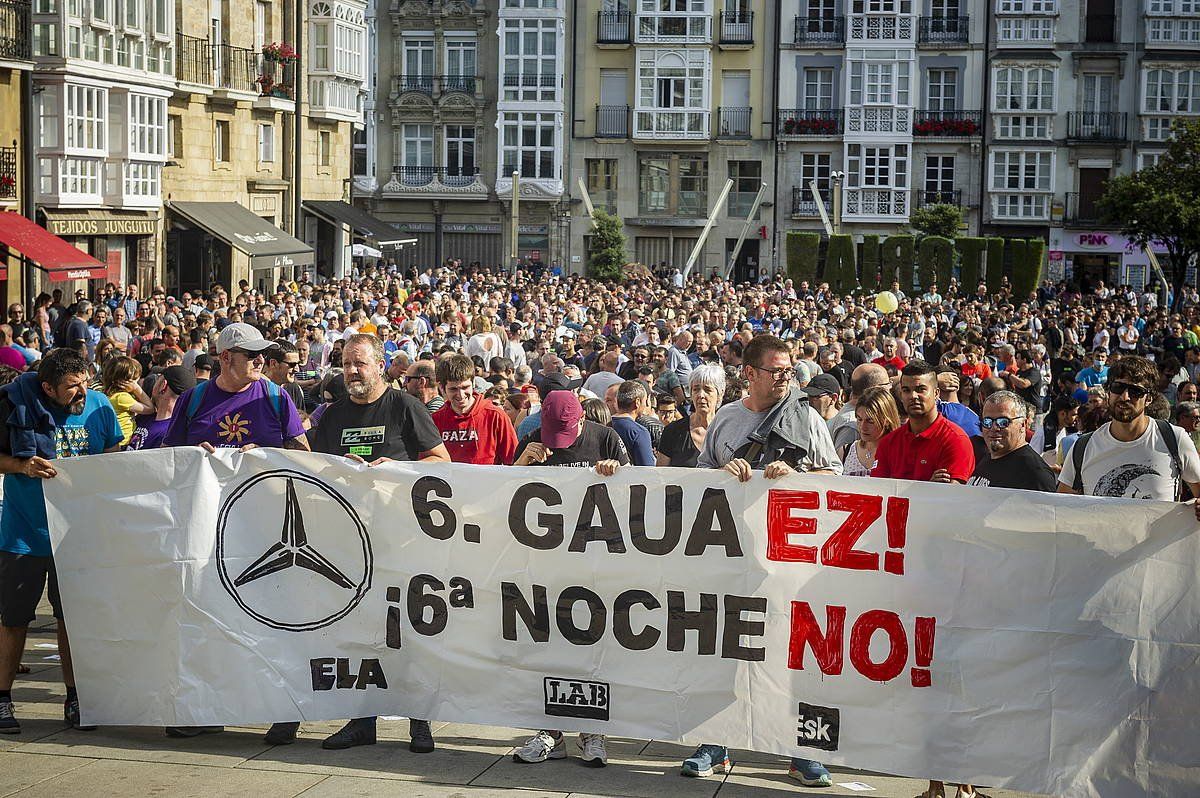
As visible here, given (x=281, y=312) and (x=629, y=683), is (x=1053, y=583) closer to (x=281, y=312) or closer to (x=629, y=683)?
(x=629, y=683)

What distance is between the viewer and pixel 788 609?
22.1 feet

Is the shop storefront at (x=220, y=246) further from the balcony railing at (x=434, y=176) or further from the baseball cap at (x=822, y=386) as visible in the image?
the baseball cap at (x=822, y=386)

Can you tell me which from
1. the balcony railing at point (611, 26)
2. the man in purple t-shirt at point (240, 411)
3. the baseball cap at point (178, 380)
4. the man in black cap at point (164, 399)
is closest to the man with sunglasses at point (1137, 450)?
the man in purple t-shirt at point (240, 411)

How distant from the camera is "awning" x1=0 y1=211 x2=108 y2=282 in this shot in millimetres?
29344

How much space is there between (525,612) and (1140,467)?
2.88 metres

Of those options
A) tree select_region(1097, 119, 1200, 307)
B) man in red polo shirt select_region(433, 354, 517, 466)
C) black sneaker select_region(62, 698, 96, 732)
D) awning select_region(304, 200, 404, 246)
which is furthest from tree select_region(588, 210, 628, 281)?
black sneaker select_region(62, 698, 96, 732)

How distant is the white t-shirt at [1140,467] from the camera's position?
7.22m

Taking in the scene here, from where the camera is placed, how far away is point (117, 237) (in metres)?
36.2

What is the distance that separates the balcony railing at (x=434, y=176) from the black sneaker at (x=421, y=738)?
2081 inches

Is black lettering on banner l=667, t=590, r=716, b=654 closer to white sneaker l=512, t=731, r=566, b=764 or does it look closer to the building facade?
white sneaker l=512, t=731, r=566, b=764

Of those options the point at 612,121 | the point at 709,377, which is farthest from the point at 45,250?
the point at 612,121

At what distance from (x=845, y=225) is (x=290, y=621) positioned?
52.2m

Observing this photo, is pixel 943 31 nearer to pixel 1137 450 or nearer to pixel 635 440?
pixel 635 440

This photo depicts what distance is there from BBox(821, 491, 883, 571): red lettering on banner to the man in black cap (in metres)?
5.29
